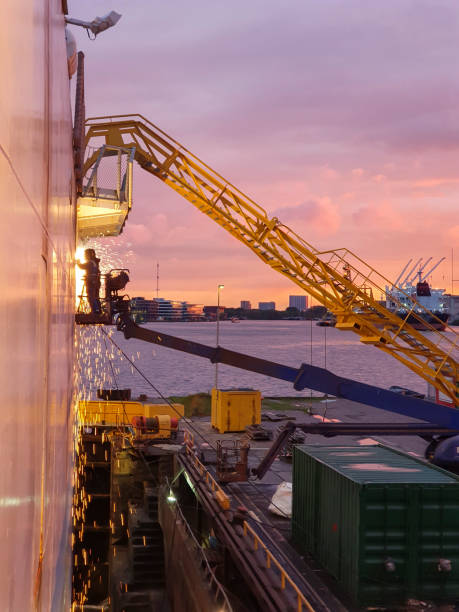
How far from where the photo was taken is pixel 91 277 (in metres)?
17.5

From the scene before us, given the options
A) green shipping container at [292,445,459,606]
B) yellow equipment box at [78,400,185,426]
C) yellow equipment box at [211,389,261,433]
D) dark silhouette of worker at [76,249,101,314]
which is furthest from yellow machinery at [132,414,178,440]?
green shipping container at [292,445,459,606]

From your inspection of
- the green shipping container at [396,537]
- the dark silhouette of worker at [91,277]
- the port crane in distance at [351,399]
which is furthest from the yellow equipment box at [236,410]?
the green shipping container at [396,537]

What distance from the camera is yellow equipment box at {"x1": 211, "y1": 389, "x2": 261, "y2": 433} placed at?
35.1 meters

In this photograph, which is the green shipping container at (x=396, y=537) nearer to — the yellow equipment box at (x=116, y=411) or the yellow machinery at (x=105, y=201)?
the yellow machinery at (x=105, y=201)

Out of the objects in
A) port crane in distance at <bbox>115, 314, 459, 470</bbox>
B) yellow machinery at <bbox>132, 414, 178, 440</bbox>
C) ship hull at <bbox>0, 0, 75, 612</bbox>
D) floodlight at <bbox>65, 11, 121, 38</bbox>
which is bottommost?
yellow machinery at <bbox>132, 414, 178, 440</bbox>

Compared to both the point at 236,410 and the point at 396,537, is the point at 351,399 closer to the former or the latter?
the point at 396,537

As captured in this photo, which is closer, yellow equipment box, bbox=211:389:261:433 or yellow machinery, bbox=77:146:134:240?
yellow machinery, bbox=77:146:134:240

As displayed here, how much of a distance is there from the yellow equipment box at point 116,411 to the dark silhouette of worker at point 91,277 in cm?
1900

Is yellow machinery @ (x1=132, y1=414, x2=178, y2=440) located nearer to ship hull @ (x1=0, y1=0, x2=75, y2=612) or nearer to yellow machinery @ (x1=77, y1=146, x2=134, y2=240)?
yellow machinery @ (x1=77, y1=146, x2=134, y2=240)

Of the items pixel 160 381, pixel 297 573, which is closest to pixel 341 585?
pixel 297 573

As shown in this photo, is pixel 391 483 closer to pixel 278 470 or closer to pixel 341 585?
pixel 341 585

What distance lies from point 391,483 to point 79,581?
2440cm

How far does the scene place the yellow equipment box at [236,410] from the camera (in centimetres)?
3506

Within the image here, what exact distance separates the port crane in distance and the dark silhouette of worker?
286 cm
